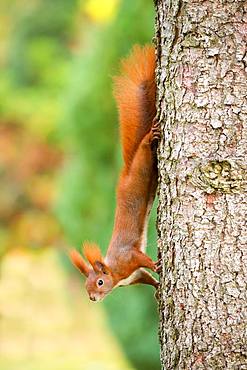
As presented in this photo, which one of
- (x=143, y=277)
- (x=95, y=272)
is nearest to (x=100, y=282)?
(x=95, y=272)

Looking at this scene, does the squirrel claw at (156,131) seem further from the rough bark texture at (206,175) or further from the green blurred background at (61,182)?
the green blurred background at (61,182)

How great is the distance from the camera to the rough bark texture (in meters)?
2.35

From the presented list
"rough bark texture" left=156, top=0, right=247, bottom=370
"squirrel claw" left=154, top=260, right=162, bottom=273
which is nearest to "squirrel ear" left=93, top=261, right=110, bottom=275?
"squirrel claw" left=154, top=260, right=162, bottom=273

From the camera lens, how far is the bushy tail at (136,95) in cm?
272

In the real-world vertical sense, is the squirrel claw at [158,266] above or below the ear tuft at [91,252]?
above

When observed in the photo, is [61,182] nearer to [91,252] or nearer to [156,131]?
[91,252]

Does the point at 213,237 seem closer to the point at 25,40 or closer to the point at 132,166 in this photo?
the point at 132,166

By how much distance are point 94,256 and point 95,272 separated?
79 millimetres

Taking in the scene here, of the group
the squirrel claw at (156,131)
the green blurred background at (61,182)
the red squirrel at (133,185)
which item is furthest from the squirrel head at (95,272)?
the green blurred background at (61,182)

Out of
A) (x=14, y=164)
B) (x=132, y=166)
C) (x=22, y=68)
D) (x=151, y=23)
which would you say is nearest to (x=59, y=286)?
(x=14, y=164)

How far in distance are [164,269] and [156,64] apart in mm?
560

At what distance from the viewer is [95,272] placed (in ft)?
9.84

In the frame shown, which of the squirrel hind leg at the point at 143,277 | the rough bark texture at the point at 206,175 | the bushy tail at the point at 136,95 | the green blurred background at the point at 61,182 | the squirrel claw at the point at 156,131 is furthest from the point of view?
the green blurred background at the point at 61,182

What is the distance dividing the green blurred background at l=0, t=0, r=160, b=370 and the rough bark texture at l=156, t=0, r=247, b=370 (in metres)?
2.21
